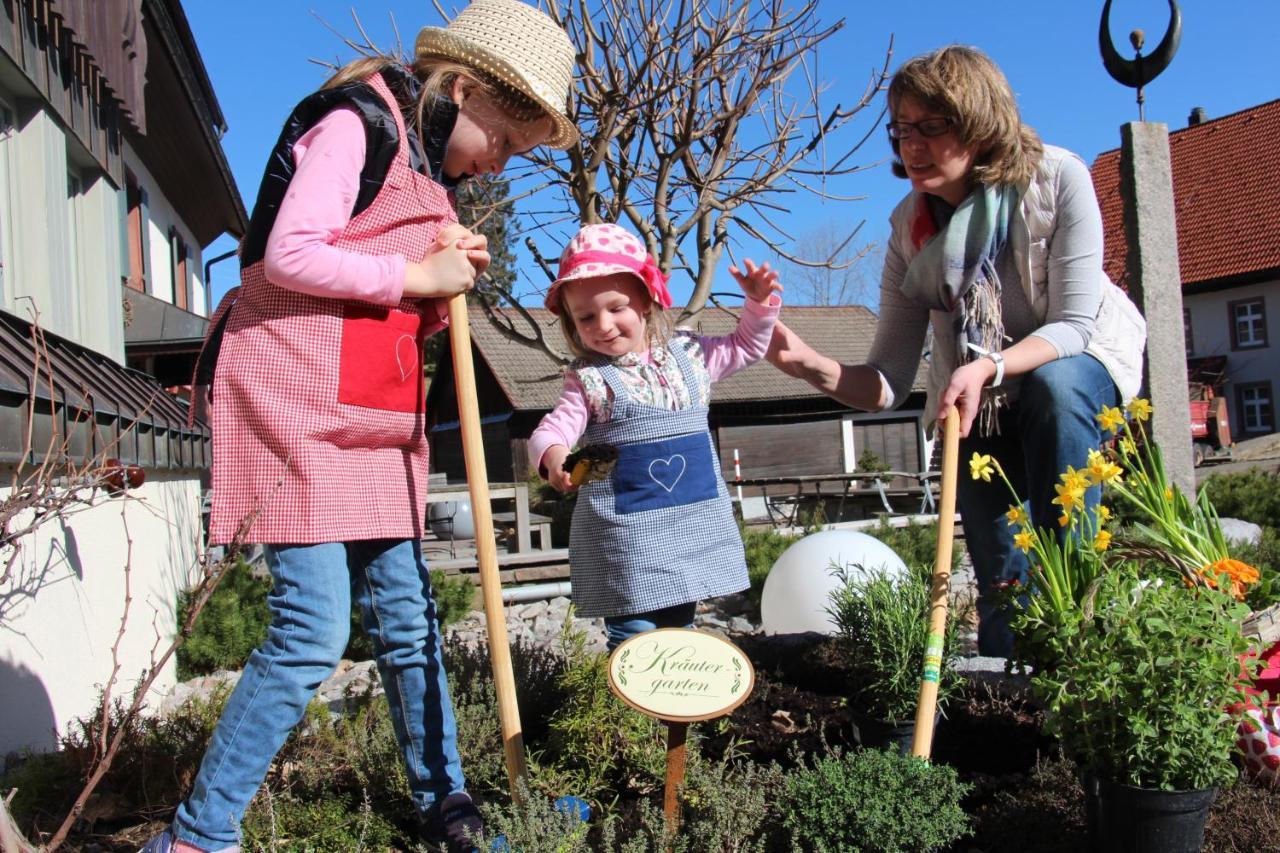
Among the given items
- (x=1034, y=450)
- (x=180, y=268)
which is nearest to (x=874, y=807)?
(x=1034, y=450)

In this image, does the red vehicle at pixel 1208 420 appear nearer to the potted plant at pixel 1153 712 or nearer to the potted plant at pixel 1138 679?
the potted plant at pixel 1138 679

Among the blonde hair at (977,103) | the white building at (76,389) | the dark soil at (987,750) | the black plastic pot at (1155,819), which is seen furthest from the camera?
the white building at (76,389)

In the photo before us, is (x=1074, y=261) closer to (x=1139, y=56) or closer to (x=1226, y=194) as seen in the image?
(x=1139, y=56)

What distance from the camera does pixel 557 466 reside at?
2.39 m

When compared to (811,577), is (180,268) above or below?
above

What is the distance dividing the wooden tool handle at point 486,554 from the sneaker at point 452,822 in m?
0.14

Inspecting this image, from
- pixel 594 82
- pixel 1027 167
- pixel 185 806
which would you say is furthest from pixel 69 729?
pixel 594 82

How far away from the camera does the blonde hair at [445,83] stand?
2152mm

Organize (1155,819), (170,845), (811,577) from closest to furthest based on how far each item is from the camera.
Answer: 1. (1155,819)
2. (170,845)
3. (811,577)

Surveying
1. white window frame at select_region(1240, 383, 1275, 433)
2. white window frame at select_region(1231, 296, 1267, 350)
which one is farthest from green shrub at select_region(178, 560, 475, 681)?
white window frame at select_region(1240, 383, 1275, 433)

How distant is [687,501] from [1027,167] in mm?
1249

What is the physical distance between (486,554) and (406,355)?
0.48 metres

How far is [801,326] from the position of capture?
91.6ft

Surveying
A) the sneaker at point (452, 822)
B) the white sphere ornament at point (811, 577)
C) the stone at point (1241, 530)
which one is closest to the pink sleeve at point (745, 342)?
the sneaker at point (452, 822)
